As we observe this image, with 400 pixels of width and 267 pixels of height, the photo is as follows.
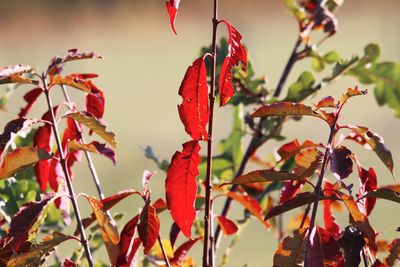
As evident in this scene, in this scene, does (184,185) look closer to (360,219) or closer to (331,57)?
(360,219)

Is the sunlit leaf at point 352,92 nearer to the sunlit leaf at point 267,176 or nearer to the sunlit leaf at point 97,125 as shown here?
the sunlit leaf at point 267,176

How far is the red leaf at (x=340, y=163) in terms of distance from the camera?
943 millimetres

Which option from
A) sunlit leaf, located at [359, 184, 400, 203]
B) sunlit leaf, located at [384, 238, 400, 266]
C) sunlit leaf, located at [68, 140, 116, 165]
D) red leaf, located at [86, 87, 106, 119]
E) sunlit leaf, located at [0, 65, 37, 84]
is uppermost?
sunlit leaf, located at [0, 65, 37, 84]

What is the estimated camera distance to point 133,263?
107cm

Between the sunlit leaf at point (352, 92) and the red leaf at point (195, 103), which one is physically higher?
the red leaf at point (195, 103)

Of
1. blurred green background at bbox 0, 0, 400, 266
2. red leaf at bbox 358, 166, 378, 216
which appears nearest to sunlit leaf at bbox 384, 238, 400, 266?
red leaf at bbox 358, 166, 378, 216

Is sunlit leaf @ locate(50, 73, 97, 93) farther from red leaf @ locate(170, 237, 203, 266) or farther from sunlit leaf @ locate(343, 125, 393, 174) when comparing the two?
sunlit leaf @ locate(343, 125, 393, 174)

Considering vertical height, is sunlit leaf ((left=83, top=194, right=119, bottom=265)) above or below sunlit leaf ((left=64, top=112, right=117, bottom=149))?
below

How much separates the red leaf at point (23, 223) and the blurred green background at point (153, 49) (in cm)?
729

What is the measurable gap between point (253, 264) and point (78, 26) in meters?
10.5

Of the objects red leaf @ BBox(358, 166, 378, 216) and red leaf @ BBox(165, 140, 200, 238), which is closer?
red leaf @ BBox(165, 140, 200, 238)

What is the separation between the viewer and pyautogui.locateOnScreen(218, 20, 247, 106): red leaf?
959 millimetres

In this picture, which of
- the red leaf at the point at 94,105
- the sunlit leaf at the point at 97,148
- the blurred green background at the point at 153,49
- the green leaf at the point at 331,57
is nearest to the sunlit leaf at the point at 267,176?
the sunlit leaf at the point at 97,148

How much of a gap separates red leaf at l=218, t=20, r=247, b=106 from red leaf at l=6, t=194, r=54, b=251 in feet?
0.75
